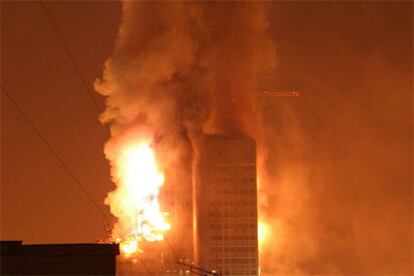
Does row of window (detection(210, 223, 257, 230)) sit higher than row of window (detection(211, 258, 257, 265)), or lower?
higher

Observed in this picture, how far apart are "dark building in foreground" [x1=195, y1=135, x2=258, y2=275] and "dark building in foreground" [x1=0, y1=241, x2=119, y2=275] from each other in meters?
33.2

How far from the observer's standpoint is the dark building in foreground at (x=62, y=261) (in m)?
37.4

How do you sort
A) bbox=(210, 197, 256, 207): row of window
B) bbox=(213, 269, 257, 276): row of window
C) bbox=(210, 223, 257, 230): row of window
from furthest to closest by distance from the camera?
bbox=(210, 197, 256, 207): row of window, bbox=(210, 223, 257, 230): row of window, bbox=(213, 269, 257, 276): row of window

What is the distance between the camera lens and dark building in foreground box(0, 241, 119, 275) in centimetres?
3744

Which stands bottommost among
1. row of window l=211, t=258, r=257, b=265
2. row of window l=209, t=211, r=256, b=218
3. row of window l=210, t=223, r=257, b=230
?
row of window l=211, t=258, r=257, b=265

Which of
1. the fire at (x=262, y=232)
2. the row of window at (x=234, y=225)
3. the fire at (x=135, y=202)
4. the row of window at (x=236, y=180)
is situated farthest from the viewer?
the row of window at (x=236, y=180)

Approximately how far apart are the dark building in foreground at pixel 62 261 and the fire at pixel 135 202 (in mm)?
20560

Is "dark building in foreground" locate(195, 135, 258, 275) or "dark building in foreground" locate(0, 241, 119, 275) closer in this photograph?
"dark building in foreground" locate(0, 241, 119, 275)

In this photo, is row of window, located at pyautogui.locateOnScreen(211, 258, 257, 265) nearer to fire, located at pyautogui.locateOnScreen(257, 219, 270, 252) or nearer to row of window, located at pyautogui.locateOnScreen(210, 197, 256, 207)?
fire, located at pyautogui.locateOnScreen(257, 219, 270, 252)

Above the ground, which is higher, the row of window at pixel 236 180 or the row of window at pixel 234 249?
the row of window at pixel 236 180

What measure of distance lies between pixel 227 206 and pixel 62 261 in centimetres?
3674

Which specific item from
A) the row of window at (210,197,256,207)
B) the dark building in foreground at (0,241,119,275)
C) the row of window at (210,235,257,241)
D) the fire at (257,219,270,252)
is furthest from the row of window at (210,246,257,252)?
the dark building in foreground at (0,241,119,275)

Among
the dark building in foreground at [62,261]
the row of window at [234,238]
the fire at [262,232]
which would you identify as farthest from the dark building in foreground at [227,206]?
the dark building in foreground at [62,261]

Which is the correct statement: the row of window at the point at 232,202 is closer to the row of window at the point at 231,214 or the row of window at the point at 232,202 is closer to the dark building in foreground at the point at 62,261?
the row of window at the point at 231,214
